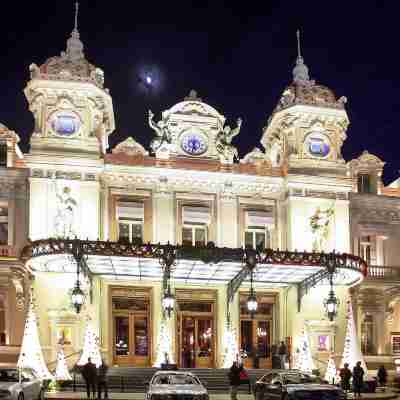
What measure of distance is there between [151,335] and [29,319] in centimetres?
744

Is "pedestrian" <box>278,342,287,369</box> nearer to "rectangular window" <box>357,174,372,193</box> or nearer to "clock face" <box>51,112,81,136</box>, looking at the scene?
"rectangular window" <box>357,174,372,193</box>

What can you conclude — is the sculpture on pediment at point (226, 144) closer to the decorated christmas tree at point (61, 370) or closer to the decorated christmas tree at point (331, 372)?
the decorated christmas tree at point (331, 372)

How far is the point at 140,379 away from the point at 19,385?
37.2 feet

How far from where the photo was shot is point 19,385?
942 inches

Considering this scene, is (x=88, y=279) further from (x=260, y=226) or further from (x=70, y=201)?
(x=260, y=226)

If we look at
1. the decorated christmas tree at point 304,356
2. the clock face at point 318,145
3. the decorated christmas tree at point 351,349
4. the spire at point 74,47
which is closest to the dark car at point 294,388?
the decorated christmas tree at point 304,356

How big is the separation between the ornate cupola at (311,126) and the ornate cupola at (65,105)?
985 cm

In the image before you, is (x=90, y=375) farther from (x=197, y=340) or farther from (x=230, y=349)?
(x=197, y=340)

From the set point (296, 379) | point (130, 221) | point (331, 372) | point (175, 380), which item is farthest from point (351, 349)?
point (175, 380)

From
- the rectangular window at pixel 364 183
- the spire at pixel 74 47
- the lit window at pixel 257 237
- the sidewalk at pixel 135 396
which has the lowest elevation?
the sidewalk at pixel 135 396

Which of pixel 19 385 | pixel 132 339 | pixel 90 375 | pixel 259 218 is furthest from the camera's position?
pixel 259 218

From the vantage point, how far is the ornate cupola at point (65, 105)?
3978 cm

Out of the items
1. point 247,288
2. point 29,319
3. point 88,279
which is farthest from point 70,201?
point 247,288

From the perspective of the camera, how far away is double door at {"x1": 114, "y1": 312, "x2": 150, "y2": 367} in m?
39.4
